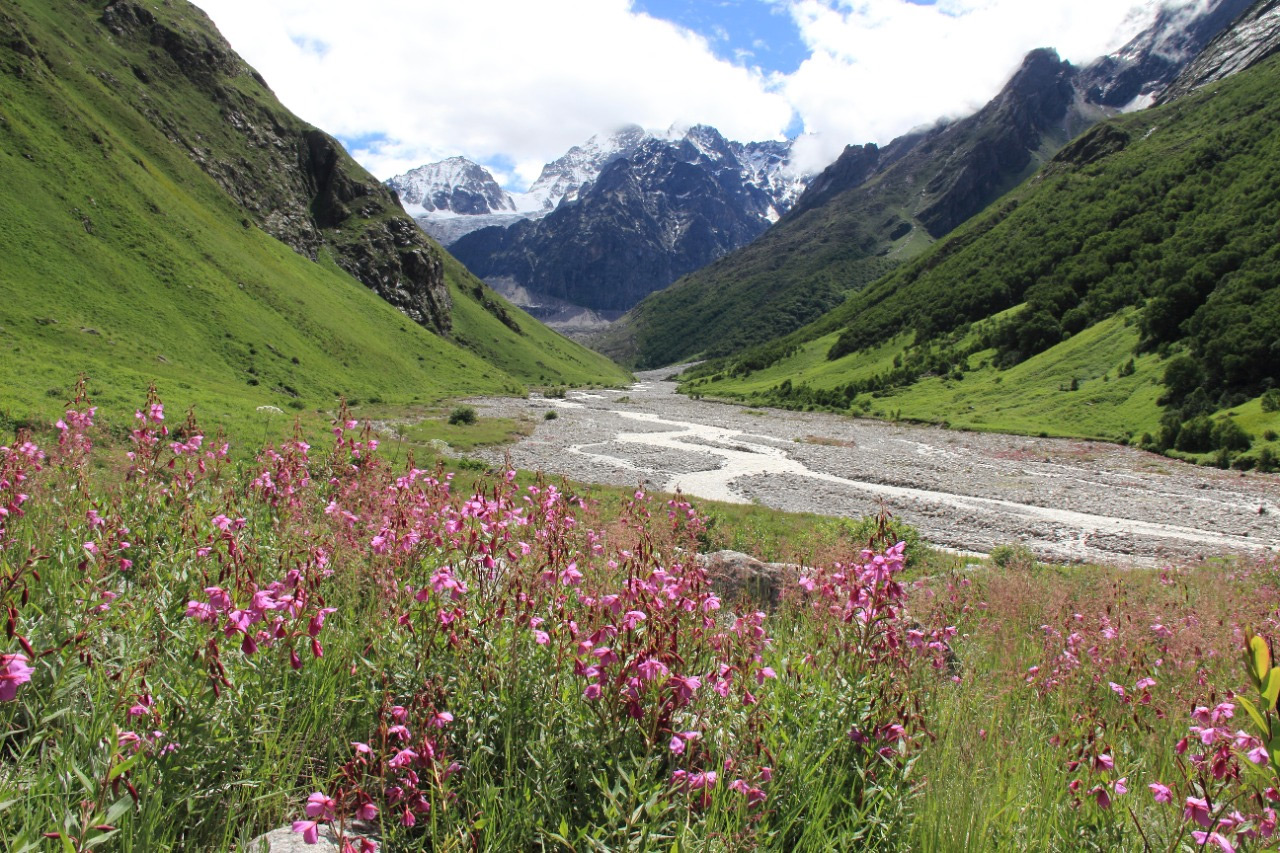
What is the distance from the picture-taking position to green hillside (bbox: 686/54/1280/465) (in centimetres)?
5103

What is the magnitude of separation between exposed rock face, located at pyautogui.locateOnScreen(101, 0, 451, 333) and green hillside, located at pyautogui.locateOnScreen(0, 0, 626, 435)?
0.64 m

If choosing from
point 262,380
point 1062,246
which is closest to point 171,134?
point 262,380

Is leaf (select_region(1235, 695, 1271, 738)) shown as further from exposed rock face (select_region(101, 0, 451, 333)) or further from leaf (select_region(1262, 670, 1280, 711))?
exposed rock face (select_region(101, 0, 451, 333))

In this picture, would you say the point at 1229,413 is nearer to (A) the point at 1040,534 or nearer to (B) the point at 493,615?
(A) the point at 1040,534

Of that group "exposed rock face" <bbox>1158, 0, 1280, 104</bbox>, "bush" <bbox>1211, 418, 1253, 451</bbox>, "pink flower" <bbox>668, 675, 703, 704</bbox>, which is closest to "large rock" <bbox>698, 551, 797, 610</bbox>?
"pink flower" <bbox>668, 675, 703, 704</bbox>

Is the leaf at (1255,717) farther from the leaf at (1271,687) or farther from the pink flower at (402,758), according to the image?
the pink flower at (402,758)

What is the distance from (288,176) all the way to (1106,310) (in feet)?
434

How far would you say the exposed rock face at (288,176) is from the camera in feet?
336

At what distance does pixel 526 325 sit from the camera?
188m

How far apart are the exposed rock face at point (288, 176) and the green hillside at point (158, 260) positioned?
→ 0.64 metres

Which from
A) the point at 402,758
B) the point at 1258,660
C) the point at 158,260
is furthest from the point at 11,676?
the point at 158,260

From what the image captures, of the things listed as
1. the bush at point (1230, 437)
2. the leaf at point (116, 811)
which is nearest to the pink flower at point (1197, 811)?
the leaf at point (116, 811)

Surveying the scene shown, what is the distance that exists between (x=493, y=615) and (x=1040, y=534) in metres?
27.6

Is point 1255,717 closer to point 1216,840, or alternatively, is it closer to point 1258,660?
point 1258,660
